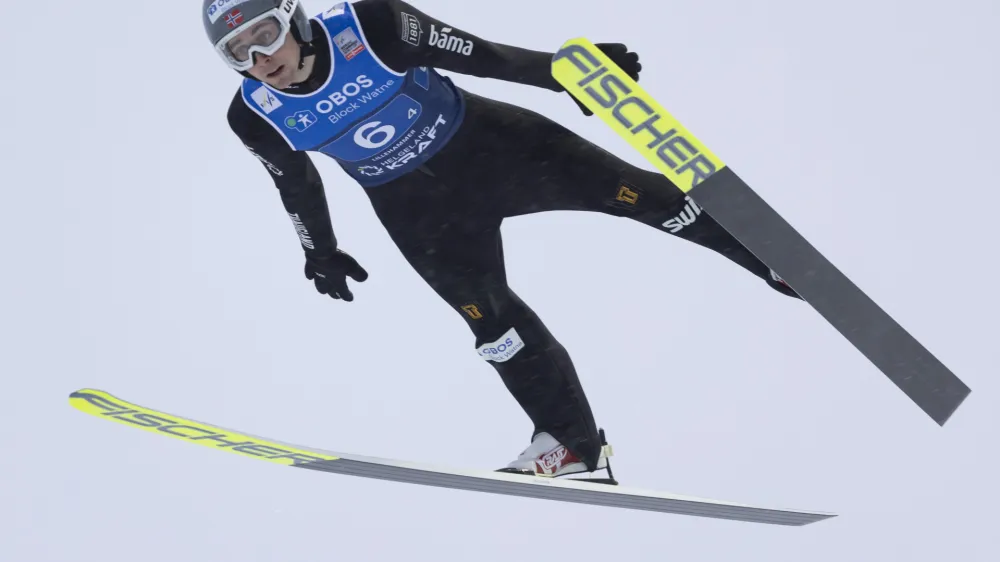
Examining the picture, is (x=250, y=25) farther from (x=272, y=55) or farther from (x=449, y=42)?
(x=449, y=42)

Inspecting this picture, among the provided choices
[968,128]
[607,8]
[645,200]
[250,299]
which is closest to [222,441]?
[645,200]

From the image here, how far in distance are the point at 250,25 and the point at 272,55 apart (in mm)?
123

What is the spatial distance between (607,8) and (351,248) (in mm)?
2010

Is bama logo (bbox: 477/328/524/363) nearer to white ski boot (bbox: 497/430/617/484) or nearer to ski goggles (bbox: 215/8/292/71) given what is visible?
white ski boot (bbox: 497/430/617/484)

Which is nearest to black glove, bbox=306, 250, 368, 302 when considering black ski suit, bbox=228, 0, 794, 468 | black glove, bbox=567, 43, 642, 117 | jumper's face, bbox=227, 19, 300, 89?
black ski suit, bbox=228, 0, 794, 468

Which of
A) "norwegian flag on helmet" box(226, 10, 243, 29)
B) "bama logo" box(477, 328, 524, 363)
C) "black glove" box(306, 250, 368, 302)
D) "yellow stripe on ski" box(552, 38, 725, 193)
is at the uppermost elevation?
"norwegian flag on helmet" box(226, 10, 243, 29)

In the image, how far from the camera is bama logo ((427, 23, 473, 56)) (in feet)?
13.7

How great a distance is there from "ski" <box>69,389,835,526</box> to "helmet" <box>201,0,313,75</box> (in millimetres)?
1418

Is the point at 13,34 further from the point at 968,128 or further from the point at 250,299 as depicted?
the point at 968,128

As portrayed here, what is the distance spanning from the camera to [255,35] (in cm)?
404

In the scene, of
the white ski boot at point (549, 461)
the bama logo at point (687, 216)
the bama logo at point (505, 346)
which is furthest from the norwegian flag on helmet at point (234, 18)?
the white ski boot at point (549, 461)

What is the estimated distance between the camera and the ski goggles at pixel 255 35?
13.1 feet

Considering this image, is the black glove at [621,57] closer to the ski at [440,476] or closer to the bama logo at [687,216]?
the bama logo at [687,216]

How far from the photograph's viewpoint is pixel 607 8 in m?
7.21
